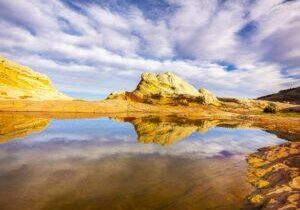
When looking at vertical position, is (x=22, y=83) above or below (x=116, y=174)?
above

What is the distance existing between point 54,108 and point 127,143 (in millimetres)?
21630

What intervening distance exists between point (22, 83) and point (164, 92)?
2438 cm

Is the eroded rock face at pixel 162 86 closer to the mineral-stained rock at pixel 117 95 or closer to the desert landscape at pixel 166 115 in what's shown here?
the desert landscape at pixel 166 115

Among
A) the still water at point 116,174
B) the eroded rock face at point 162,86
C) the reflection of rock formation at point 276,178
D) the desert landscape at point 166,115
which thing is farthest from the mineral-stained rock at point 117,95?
the reflection of rock formation at point 276,178

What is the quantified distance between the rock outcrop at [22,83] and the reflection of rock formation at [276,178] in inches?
1294

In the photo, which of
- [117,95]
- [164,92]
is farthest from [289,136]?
[117,95]

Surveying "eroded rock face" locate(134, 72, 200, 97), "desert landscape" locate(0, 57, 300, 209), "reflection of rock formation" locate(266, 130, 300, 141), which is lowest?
"reflection of rock formation" locate(266, 130, 300, 141)

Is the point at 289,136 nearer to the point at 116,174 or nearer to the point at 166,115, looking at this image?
the point at 166,115

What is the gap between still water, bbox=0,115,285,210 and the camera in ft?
24.2

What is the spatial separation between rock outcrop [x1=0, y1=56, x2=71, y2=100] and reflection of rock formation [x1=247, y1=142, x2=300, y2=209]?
108 ft

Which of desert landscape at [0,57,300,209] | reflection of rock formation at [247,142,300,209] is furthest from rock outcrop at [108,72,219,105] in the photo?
reflection of rock formation at [247,142,300,209]

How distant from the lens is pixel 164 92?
164 ft

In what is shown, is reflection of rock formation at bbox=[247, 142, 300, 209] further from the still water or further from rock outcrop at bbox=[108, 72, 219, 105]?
rock outcrop at bbox=[108, 72, 219, 105]

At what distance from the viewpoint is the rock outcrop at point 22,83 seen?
37625 mm
